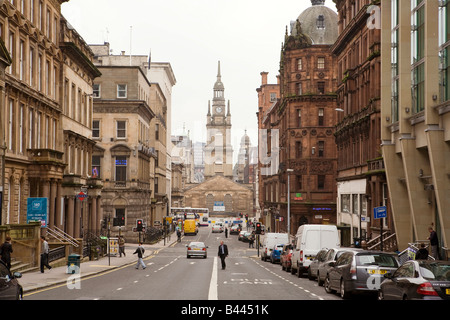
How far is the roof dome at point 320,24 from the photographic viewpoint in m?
77.4

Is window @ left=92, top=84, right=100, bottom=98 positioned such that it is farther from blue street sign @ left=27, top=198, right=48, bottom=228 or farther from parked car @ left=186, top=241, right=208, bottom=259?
blue street sign @ left=27, top=198, right=48, bottom=228

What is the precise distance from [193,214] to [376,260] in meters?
115

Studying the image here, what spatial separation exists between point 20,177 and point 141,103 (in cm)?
3801

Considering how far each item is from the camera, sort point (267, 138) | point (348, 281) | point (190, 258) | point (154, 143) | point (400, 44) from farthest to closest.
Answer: point (267, 138)
point (154, 143)
point (190, 258)
point (400, 44)
point (348, 281)

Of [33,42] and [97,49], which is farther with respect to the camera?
[97,49]

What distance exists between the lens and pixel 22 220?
3631 centimetres

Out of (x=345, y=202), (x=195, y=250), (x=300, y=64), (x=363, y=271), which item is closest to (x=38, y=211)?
(x=363, y=271)

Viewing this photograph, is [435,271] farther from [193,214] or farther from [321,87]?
[193,214]

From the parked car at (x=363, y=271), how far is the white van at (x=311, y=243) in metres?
10.6

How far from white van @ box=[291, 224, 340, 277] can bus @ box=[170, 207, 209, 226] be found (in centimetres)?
10151

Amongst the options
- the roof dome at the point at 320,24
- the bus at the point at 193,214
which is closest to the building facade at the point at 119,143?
the roof dome at the point at 320,24
